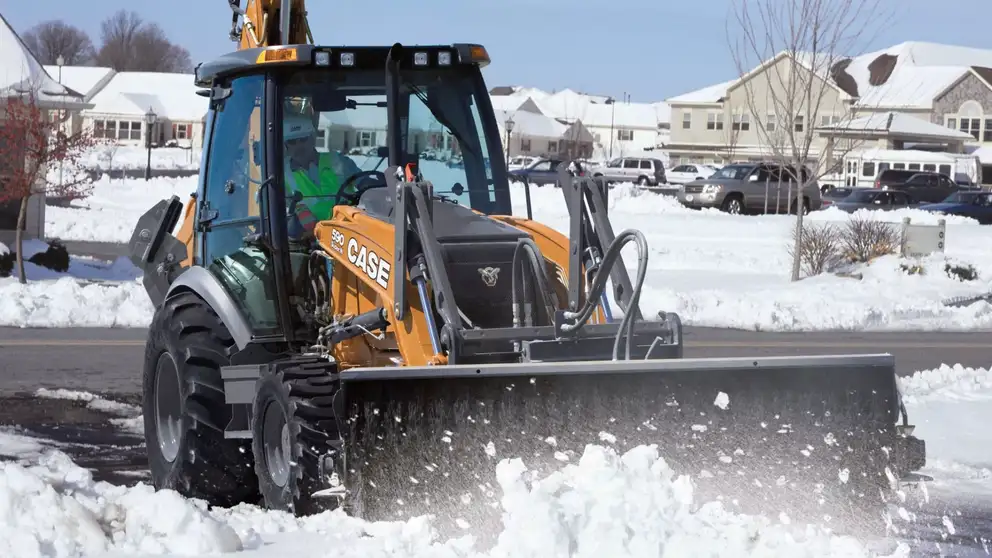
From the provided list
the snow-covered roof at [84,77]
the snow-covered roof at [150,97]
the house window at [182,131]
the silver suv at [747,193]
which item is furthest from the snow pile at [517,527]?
the snow-covered roof at [84,77]

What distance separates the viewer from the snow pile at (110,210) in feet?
110

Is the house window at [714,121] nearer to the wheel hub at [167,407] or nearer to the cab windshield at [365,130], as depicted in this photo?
the cab windshield at [365,130]

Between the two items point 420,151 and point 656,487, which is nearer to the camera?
point 656,487

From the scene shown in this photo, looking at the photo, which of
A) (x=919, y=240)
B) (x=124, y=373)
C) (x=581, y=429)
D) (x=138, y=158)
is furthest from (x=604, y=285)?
(x=138, y=158)

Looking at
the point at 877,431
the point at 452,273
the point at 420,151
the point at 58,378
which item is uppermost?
the point at 420,151

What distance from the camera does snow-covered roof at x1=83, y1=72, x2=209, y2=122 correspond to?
3708 inches

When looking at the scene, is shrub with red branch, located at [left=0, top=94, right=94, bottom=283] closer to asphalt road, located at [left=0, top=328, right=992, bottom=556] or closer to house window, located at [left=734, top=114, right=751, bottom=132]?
asphalt road, located at [left=0, top=328, right=992, bottom=556]

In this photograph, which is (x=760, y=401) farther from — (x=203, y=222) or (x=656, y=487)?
(x=203, y=222)

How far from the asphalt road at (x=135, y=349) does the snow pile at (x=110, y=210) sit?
37.3 ft

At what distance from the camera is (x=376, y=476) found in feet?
20.7

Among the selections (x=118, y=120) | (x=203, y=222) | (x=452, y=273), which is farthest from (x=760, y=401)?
(x=118, y=120)

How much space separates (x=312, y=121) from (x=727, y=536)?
3412 millimetres

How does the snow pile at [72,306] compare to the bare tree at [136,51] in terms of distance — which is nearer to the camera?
the snow pile at [72,306]

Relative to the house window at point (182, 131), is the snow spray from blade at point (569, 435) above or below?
below
